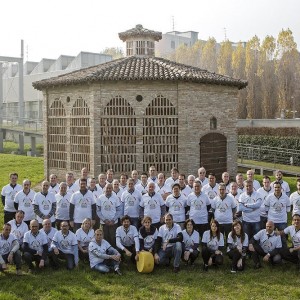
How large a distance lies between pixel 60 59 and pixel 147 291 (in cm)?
4707

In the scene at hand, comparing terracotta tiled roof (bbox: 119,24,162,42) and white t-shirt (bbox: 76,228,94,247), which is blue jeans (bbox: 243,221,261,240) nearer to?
white t-shirt (bbox: 76,228,94,247)

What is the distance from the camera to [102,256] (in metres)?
9.70

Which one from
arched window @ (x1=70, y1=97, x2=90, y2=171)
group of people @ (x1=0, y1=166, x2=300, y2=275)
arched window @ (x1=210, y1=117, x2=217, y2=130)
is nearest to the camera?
group of people @ (x1=0, y1=166, x2=300, y2=275)

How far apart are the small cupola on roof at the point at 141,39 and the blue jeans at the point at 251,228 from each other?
41.9 ft

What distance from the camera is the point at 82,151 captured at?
1875 cm

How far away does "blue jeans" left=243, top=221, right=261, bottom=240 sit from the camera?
11128 mm

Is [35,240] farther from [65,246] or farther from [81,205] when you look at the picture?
[81,205]

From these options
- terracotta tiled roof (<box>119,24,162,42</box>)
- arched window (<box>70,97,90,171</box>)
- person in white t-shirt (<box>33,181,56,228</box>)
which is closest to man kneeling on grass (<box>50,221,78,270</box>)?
person in white t-shirt (<box>33,181,56,228</box>)

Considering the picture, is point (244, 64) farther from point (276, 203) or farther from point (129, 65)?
point (276, 203)

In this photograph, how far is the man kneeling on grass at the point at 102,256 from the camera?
31.8ft

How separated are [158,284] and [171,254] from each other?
1122 millimetres

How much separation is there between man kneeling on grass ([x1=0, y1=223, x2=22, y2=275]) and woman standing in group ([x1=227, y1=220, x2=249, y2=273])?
435 centimetres

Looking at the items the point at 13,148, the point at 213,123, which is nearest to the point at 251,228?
the point at 213,123

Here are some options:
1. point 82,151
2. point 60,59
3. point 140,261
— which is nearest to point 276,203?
point 140,261
